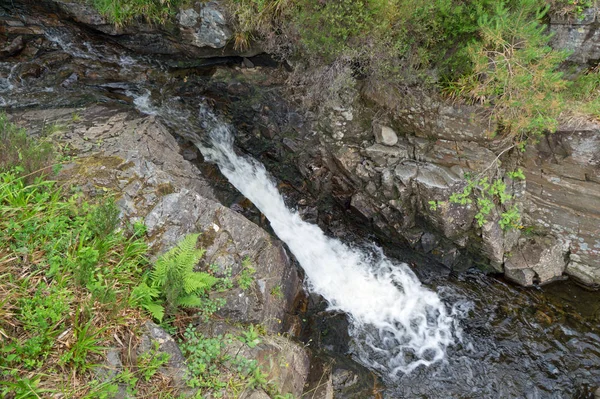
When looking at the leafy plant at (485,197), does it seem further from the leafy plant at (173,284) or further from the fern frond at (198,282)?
the leafy plant at (173,284)

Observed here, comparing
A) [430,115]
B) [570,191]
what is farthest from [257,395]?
[570,191]

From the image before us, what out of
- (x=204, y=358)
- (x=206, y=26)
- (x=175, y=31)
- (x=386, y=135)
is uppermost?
(x=206, y=26)

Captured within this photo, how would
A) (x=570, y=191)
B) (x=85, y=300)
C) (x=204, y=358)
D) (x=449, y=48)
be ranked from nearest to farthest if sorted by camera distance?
(x=85, y=300) < (x=204, y=358) < (x=449, y=48) < (x=570, y=191)

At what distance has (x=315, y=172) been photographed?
6.59 metres

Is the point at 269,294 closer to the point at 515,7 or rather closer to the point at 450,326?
the point at 450,326

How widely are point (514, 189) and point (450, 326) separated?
2405 mm

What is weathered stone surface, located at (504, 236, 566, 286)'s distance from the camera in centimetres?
604

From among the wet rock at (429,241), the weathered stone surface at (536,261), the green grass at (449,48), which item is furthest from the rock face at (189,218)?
the weathered stone surface at (536,261)

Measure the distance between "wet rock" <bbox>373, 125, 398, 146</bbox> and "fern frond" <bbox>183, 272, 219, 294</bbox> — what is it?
11.7 feet

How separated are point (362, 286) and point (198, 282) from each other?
129 inches

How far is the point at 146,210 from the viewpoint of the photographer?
4508 millimetres

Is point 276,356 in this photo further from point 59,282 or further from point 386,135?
point 386,135

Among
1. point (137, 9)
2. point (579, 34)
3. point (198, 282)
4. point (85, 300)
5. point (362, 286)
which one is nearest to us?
point (85, 300)

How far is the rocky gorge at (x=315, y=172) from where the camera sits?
15.7 ft
